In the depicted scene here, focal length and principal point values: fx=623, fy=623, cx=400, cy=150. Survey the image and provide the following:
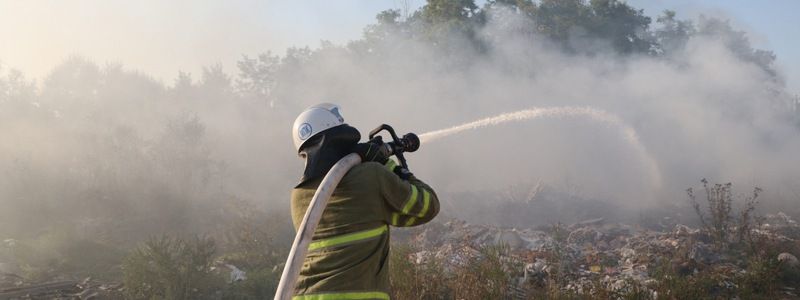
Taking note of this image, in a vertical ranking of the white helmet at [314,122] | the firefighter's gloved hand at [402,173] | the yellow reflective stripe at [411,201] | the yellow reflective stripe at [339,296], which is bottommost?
the yellow reflective stripe at [339,296]

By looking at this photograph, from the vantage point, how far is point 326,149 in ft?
8.16

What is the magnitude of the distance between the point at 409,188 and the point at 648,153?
1953 centimetres

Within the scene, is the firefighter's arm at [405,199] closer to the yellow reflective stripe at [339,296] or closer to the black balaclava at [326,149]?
the black balaclava at [326,149]

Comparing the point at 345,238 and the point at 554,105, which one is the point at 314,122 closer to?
the point at 345,238

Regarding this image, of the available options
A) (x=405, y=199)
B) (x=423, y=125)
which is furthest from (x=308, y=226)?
(x=423, y=125)

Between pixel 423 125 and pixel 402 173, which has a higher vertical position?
pixel 423 125

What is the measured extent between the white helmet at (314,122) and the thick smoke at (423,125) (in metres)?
11.1

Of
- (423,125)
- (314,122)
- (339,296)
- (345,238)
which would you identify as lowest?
(339,296)

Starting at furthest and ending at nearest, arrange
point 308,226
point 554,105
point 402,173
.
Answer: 1. point 554,105
2. point 402,173
3. point 308,226

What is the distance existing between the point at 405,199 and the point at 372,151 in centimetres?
24

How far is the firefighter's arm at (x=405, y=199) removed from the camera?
2414mm

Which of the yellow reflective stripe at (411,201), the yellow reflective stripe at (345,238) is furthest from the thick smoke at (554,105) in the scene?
the yellow reflective stripe at (345,238)

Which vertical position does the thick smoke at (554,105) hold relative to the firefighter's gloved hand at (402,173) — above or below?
above

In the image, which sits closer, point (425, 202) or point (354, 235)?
point (354, 235)
